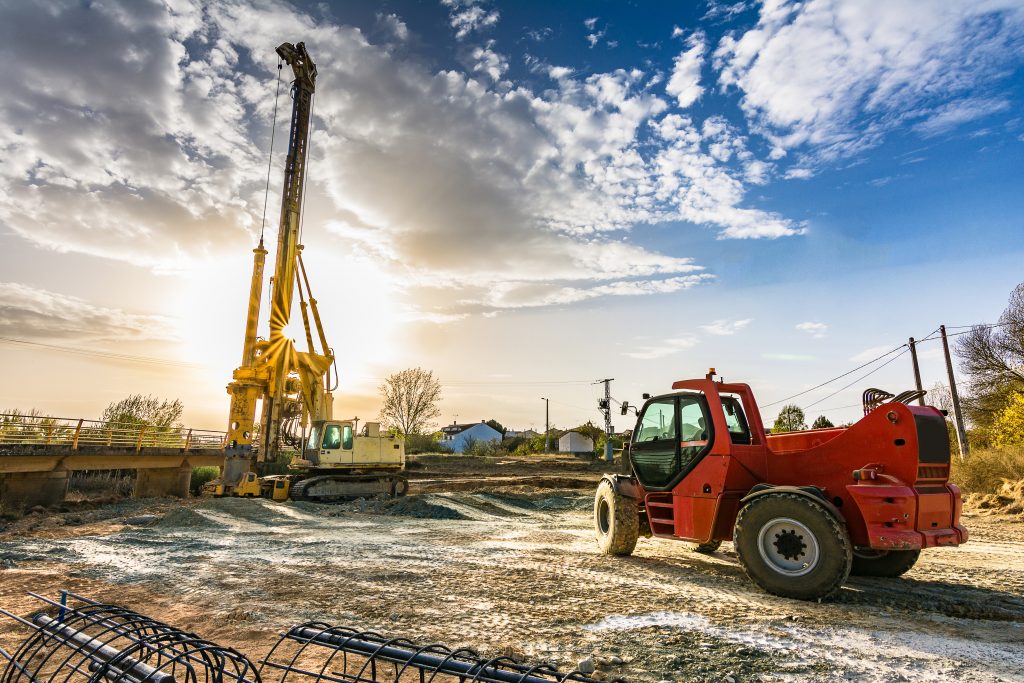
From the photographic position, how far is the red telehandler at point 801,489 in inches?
242

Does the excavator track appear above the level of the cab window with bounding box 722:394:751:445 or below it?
below

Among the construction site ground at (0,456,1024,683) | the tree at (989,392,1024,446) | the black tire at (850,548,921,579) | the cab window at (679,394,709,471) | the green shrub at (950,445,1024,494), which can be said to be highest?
the tree at (989,392,1024,446)

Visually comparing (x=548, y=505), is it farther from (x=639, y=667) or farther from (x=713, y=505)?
(x=639, y=667)

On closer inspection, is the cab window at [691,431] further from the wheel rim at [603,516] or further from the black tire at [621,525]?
the wheel rim at [603,516]

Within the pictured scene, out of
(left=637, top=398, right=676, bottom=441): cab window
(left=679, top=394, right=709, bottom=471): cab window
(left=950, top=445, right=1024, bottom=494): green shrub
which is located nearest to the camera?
(left=679, top=394, right=709, bottom=471): cab window

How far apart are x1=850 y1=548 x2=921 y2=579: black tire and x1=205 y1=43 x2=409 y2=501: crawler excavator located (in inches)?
613

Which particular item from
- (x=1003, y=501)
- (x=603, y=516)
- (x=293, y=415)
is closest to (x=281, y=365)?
(x=293, y=415)

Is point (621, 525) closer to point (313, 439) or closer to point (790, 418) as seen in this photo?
point (313, 439)

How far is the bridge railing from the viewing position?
17656 mm

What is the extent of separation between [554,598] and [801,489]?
3003mm

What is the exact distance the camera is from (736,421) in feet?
26.6

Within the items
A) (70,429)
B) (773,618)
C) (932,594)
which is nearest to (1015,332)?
(932,594)

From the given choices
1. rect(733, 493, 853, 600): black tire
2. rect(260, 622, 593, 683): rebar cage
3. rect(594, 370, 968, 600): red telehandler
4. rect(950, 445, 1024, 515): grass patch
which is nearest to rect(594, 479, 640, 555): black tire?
rect(594, 370, 968, 600): red telehandler

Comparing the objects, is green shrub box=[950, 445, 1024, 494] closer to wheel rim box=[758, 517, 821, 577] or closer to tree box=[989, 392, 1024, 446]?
tree box=[989, 392, 1024, 446]
